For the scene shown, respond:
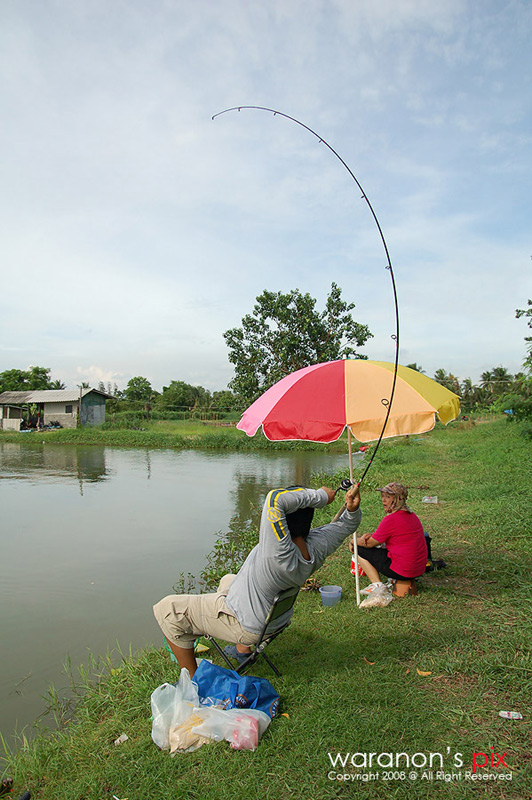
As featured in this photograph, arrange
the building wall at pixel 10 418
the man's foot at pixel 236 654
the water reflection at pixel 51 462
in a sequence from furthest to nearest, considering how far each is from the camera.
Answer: the building wall at pixel 10 418, the water reflection at pixel 51 462, the man's foot at pixel 236 654

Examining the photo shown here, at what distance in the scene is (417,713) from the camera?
2795 mm

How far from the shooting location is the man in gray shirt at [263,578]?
9.06 ft

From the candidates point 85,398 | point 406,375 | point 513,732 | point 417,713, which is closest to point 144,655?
point 417,713

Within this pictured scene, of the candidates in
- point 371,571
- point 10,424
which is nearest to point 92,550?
point 371,571

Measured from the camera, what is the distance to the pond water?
4.79 meters

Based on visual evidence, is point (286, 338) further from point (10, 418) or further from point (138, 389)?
point (138, 389)

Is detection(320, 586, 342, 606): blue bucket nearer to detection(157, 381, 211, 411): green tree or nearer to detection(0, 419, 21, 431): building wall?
detection(0, 419, 21, 431): building wall

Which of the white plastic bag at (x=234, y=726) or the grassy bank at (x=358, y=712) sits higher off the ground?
the white plastic bag at (x=234, y=726)

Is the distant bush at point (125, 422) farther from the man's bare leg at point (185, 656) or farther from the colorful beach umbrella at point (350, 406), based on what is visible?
the man's bare leg at point (185, 656)

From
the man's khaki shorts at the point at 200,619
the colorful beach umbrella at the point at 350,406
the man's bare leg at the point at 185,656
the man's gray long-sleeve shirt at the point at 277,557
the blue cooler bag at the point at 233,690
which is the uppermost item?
the colorful beach umbrella at the point at 350,406

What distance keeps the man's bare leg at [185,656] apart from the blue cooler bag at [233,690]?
14cm

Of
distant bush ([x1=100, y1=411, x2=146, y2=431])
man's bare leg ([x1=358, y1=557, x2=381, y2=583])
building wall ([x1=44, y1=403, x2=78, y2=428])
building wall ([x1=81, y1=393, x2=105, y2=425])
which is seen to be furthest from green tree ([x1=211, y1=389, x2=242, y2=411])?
man's bare leg ([x1=358, y1=557, x2=381, y2=583])

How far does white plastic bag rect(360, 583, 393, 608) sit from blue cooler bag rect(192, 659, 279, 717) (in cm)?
171

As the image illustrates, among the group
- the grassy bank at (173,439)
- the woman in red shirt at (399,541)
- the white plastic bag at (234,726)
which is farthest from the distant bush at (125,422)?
the white plastic bag at (234,726)
